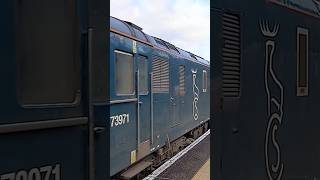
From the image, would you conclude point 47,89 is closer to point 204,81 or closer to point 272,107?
point 272,107

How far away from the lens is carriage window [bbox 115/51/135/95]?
A: 26.9 feet

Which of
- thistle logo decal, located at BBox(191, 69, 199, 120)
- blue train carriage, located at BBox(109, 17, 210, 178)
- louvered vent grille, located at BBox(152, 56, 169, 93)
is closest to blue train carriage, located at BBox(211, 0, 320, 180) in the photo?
blue train carriage, located at BBox(109, 17, 210, 178)

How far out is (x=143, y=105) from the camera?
9703 mm

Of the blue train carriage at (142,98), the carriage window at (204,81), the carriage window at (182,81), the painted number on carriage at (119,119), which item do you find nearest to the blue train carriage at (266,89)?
the blue train carriage at (142,98)

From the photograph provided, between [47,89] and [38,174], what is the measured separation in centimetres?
33

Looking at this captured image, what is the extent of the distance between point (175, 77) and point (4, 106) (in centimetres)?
1169

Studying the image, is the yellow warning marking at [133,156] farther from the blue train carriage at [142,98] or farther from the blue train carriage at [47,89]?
the blue train carriage at [47,89]

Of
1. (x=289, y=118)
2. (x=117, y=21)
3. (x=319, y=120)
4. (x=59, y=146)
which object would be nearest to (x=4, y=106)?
(x=59, y=146)

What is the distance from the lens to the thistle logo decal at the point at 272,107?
12.9ft

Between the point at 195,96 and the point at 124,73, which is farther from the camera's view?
the point at 195,96

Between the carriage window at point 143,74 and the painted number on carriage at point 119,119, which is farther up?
the carriage window at point 143,74

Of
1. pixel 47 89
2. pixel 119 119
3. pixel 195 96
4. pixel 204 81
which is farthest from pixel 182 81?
pixel 47 89

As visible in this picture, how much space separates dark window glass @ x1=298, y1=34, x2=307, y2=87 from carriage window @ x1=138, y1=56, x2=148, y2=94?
5.04 metres

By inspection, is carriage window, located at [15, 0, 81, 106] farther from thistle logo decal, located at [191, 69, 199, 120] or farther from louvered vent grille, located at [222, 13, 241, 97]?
thistle logo decal, located at [191, 69, 199, 120]
